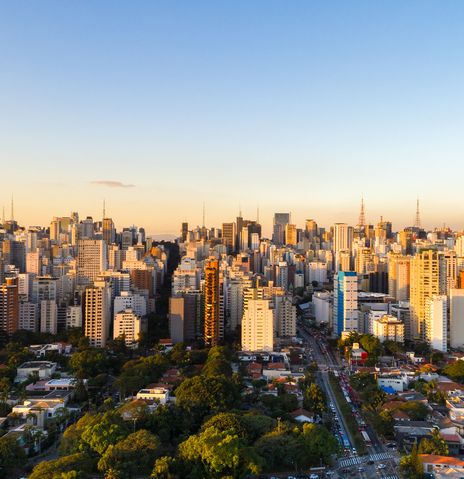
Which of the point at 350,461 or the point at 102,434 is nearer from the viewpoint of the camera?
the point at 102,434

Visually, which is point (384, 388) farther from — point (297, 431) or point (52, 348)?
point (52, 348)

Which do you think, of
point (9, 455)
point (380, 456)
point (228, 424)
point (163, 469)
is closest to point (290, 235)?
point (380, 456)

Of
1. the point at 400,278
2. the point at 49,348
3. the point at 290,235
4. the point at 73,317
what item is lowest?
the point at 49,348

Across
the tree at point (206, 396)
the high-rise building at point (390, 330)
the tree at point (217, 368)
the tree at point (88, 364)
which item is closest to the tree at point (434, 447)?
the tree at point (206, 396)

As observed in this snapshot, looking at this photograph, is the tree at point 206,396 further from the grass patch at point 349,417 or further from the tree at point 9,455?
the tree at point 9,455

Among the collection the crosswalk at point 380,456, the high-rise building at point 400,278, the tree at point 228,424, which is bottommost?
the crosswalk at point 380,456

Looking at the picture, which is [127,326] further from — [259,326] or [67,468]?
[67,468]

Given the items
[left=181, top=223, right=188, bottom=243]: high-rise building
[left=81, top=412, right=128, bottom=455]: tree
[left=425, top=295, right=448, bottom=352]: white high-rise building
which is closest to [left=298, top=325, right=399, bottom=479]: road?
[left=81, top=412, right=128, bottom=455]: tree

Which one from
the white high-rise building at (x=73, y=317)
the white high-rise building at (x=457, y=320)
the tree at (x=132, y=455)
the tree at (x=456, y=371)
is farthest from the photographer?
the white high-rise building at (x=73, y=317)
